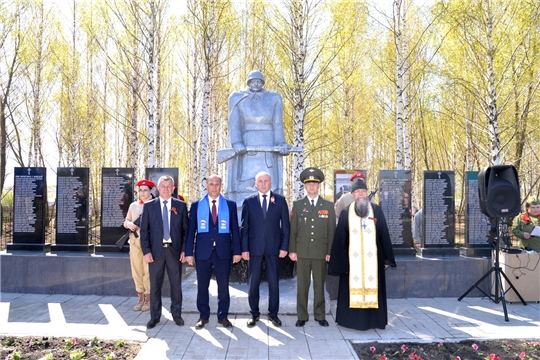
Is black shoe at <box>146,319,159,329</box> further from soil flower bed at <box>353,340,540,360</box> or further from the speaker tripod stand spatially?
the speaker tripod stand

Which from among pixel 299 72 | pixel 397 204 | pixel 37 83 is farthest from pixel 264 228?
pixel 37 83

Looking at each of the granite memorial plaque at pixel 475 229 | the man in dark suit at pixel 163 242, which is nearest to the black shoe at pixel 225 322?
the man in dark suit at pixel 163 242

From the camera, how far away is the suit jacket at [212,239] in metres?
5.11

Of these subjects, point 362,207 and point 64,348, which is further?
point 362,207

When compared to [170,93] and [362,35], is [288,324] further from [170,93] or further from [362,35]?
[170,93]

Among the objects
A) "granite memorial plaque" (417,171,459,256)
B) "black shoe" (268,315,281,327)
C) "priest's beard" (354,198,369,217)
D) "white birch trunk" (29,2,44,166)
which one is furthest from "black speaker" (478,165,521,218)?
"white birch trunk" (29,2,44,166)

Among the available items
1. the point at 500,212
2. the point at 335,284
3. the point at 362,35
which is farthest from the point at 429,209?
the point at 362,35

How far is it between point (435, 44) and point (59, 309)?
14.7 metres

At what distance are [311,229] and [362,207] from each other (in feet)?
2.25

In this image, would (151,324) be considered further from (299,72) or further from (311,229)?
(299,72)

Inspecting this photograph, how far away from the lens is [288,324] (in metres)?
5.29

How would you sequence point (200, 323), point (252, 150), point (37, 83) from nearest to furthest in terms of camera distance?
1. point (200, 323)
2. point (252, 150)
3. point (37, 83)

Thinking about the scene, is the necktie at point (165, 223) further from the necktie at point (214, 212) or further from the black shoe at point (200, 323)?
the black shoe at point (200, 323)

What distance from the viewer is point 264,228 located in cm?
514
